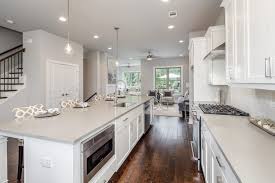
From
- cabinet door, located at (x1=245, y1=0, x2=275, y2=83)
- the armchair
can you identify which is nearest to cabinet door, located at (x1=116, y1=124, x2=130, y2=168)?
cabinet door, located at (x1=245, y1=0, x2=275, y2=83)

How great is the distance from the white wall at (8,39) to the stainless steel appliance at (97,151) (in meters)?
5.60

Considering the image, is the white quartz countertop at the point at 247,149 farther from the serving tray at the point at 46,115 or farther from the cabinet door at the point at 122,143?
the serving tray at the point at 46,115

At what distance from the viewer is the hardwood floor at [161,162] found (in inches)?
90.1

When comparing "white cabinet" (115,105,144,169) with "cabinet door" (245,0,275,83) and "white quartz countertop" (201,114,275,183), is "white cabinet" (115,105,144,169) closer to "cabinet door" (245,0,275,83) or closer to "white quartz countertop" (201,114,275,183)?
"white quartz countertop" (201,114,275,183)

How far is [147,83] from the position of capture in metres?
11.2

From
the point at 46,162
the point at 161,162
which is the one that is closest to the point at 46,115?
the point at 46,162

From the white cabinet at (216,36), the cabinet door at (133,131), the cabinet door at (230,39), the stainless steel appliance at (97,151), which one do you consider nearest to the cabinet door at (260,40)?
the cabinet door at (230,39)

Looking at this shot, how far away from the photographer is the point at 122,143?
8.18 feet

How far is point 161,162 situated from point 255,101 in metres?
1.72

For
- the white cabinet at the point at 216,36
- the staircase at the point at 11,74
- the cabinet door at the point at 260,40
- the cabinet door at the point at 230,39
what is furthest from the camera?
the staircase at the point at 11,74

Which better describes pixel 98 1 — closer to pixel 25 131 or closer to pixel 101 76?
pixel 25 131

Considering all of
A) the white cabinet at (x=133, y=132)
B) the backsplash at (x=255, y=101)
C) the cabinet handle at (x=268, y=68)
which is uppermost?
the cabinet handle at (x=268, y=68)

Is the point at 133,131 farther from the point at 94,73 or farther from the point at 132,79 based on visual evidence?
the point at 132,79

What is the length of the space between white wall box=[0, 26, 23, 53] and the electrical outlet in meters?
5.58
